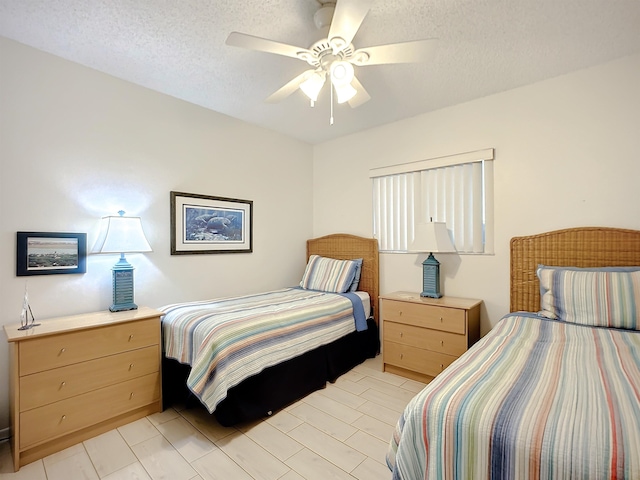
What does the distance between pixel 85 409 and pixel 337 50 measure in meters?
2.58

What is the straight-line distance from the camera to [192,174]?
2914 mm

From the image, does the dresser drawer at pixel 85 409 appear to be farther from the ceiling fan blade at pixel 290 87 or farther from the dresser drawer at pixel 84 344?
the ceiling fan blade at pixel 290 87

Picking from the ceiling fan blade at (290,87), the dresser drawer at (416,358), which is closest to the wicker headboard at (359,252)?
the dresser drawer at (416,358)

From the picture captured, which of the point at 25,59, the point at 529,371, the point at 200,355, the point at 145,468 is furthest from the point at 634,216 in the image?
the point at 25,59

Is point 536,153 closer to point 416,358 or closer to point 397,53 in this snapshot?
point 397,53

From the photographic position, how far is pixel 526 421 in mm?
942

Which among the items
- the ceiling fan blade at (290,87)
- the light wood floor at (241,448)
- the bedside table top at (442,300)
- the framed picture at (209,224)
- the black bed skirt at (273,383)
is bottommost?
the light wood floor at (241,448)

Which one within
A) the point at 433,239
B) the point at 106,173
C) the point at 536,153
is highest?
the point at 536,153

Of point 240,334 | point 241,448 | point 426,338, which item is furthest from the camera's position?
point 426,338

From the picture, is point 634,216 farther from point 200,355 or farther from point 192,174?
point 192,174

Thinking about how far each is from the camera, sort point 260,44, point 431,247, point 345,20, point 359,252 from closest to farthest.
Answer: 1. point 345,20
2. point 260,44
3. point 431,247
4. point 359,252

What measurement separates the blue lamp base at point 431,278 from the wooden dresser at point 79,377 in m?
2.25

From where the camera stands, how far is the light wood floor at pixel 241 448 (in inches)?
64.4

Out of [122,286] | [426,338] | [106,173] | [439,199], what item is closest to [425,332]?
[426,338]
